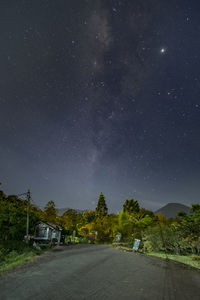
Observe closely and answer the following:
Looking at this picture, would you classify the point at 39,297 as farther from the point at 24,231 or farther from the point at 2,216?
the point at 24,231

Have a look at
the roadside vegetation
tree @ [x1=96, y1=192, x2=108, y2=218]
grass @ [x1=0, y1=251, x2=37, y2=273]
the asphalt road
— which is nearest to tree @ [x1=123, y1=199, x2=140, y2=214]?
tree @ [x1=96, y1=192, x2=108, y2=218]

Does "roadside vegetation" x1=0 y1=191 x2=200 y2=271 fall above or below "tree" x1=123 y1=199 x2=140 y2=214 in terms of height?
below

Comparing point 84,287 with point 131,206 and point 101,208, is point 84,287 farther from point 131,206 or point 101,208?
point 101,208

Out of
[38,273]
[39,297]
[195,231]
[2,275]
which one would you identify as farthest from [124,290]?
[195,231]

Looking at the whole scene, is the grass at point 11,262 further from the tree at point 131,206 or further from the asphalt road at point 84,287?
the tree at point 131,206

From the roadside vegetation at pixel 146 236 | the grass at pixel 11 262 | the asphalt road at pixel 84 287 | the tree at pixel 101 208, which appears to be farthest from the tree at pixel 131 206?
the asphalt road at pixel 84 287

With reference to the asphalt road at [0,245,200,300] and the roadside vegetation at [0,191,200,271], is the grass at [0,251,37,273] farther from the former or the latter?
the asphalt road at [0,245,200,300]

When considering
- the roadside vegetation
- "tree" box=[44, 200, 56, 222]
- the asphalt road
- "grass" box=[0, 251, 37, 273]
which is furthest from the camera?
"tree" box=[44, 200, 56, 222]

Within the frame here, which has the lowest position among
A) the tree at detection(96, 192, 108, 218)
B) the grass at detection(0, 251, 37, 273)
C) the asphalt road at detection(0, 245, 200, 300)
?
A: the grass at detection(0, 251, 37, 273)

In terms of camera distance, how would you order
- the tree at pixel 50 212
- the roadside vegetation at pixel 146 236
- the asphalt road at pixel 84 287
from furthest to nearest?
the tree at pixel 50 212 → the roadside vegetation at pixel 146 236 → the asphalt road at pixel 84 287

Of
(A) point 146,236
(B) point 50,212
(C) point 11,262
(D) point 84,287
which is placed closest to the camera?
(D) point 84,287

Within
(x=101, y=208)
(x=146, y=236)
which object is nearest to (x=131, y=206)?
(x=101, y=208)

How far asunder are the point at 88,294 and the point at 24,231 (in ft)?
60.0

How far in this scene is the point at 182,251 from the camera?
25.7 m
